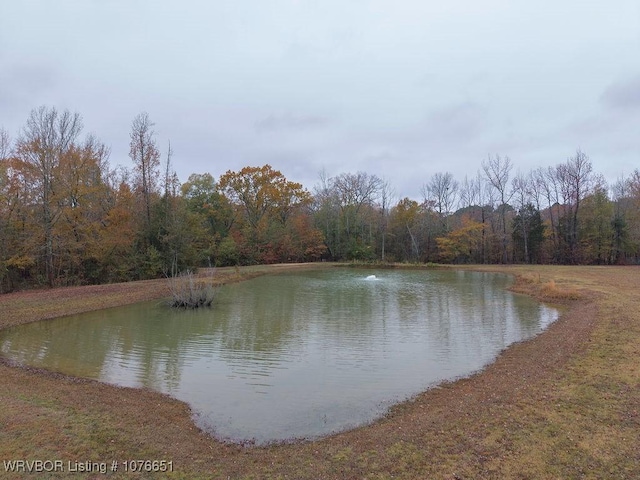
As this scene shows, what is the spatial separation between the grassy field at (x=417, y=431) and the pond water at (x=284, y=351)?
24.7 inches

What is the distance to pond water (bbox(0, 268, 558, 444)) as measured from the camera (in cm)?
648

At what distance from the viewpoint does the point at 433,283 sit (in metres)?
25.8

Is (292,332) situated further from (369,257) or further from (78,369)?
(369,257)

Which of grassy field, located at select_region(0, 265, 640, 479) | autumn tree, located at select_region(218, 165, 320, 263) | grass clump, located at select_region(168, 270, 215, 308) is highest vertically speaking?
autumn tree, located at select_region(218, 165, 320, 263)

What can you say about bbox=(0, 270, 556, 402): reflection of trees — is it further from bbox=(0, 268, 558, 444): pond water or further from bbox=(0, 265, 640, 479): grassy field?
bbox=(0, 265, 640, 479): grassy field

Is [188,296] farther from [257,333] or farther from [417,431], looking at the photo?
[417,431]

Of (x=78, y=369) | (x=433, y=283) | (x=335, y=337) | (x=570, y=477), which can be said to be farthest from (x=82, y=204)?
(x=570, y=477)

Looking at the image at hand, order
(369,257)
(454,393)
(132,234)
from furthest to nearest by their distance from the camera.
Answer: (369,257) → (132,234) → (454,393)

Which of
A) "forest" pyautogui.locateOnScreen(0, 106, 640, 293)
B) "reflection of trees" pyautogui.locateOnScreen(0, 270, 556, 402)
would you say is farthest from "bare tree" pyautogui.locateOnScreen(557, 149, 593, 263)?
"reflection of trees" pyautogui.locateOnScreen(0, 270, 556, 402)

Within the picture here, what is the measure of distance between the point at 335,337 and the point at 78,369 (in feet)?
21.2

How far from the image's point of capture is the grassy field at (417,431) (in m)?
4.11

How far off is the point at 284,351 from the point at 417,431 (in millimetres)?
5440

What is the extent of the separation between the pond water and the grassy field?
626 mm

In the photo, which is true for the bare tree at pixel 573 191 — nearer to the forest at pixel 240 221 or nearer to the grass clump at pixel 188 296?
the forest at pixel 240 221
